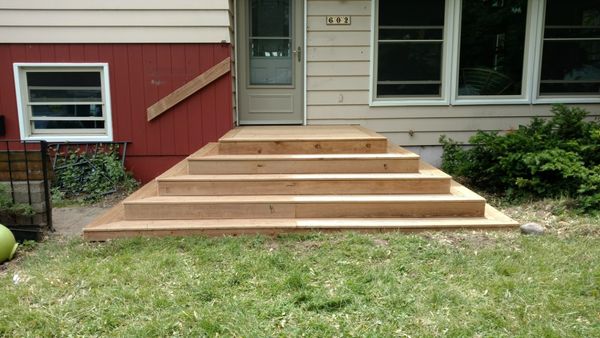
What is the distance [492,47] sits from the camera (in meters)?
6.08

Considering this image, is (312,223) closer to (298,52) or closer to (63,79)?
(298,52)

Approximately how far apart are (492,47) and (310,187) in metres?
3.65

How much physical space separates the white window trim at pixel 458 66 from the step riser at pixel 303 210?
2438mm

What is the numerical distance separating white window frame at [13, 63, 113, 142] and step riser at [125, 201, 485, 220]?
2367 millimetres

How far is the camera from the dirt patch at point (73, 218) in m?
4.12

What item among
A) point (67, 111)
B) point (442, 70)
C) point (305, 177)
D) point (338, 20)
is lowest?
point (305, 177)

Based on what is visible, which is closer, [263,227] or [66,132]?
A: [263,227]

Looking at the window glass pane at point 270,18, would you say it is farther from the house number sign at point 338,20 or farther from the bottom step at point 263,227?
the bottom step at point 263,227

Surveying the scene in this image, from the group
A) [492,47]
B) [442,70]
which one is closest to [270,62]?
[442,70]

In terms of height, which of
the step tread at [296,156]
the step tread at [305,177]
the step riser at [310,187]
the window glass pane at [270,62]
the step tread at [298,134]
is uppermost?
the window glass pane at [270,62]

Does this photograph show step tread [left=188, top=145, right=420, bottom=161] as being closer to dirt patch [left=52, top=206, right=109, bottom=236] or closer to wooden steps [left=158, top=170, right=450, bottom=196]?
wooden steps [left=158, top=170, right=450, bottom=196]

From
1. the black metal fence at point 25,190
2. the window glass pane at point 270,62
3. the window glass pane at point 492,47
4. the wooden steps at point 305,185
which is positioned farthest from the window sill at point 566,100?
the black metal fence at point 25,190

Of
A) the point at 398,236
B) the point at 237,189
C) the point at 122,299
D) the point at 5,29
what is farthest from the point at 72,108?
the point at 398,236

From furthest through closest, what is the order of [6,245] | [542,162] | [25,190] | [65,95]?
[65,95], [542,162], [25,190], [6,245]
